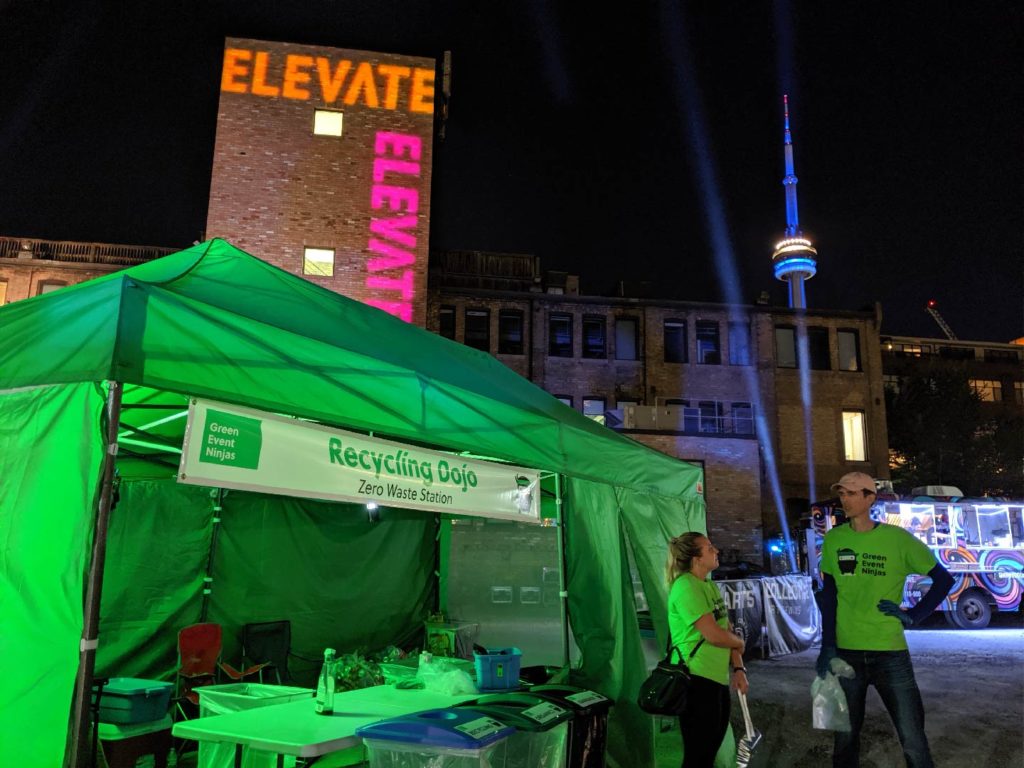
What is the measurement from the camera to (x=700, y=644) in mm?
4453

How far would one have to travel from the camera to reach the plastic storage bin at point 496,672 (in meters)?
5.43

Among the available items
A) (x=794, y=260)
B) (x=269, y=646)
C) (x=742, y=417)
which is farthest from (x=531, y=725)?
(x=794, y=260)

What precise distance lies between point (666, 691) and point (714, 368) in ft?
98.4

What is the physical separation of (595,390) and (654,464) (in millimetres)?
24534

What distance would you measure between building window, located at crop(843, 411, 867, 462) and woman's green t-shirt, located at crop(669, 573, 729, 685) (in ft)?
104

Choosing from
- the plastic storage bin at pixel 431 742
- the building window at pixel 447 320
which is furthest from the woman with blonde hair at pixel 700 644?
the building window at pixel 447 320

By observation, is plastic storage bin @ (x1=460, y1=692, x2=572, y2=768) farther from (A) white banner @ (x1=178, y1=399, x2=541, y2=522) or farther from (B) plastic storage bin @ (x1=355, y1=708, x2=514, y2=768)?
(A) white banner @ (x1=178, y1=399, x2=541, y2=522)

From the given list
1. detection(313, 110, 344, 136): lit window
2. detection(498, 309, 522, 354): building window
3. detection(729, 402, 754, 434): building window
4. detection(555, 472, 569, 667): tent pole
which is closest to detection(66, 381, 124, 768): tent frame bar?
detection(555, 472, 569, 667): tent pole

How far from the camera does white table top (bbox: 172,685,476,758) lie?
3723 millimetres

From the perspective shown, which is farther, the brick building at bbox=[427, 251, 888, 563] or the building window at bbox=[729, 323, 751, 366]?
the building window at bbox=[729, 323, 751, 366]

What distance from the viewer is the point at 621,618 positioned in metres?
6.19

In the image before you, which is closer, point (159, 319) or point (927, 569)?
point (159, 319)

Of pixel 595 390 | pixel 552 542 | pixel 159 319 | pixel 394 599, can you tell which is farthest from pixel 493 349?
pixel 159 319

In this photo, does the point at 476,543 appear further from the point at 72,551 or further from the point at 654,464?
the point at 72,551
